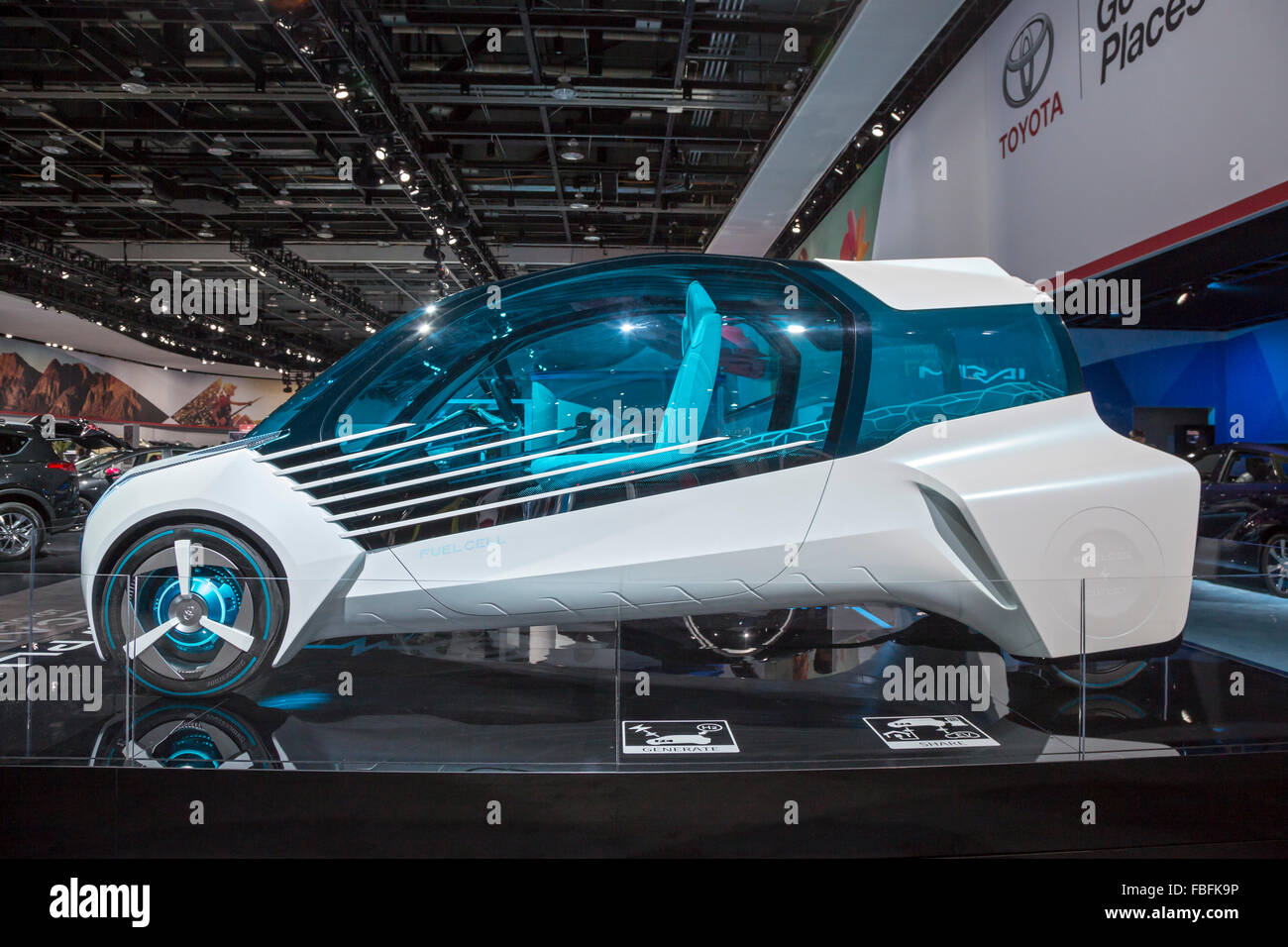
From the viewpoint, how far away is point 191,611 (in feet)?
7.54

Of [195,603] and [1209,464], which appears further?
[1209,464]

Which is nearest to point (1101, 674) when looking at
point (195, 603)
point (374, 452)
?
point (374, 452)

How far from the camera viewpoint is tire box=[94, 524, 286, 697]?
213 centimetres

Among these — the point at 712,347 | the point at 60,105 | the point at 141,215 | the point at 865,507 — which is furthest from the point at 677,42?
the point at 141,215

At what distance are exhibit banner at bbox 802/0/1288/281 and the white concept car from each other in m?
1.65

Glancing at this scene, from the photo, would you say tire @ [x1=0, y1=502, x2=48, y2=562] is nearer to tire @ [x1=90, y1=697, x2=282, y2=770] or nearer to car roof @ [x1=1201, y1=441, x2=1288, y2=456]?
tire @ [x1=90, y1=697, x2=282, y2=770]

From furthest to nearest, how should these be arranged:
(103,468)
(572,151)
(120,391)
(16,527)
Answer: (120,391) → (103,468) → (572,151) → (16,527)

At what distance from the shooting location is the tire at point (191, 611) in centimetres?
213

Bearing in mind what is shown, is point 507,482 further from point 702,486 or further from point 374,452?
point 702,486

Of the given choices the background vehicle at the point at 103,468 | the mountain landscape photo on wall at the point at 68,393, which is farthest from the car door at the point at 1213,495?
the mountain landscape photo on wall at the point at 68,393

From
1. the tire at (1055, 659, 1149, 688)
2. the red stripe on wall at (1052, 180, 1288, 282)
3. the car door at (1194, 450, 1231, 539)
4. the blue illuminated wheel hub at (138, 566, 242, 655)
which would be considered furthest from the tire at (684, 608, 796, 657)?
the car door at (1194, 450, 1231, 539)

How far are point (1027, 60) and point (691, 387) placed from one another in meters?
3.94

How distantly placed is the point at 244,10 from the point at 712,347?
6.09 meters

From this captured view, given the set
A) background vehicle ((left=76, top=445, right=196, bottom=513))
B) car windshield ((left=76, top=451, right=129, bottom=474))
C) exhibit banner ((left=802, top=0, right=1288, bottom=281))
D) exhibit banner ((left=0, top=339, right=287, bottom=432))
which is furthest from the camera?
exhibit banner ((left=0, top=339, right=287, bottom=432))
